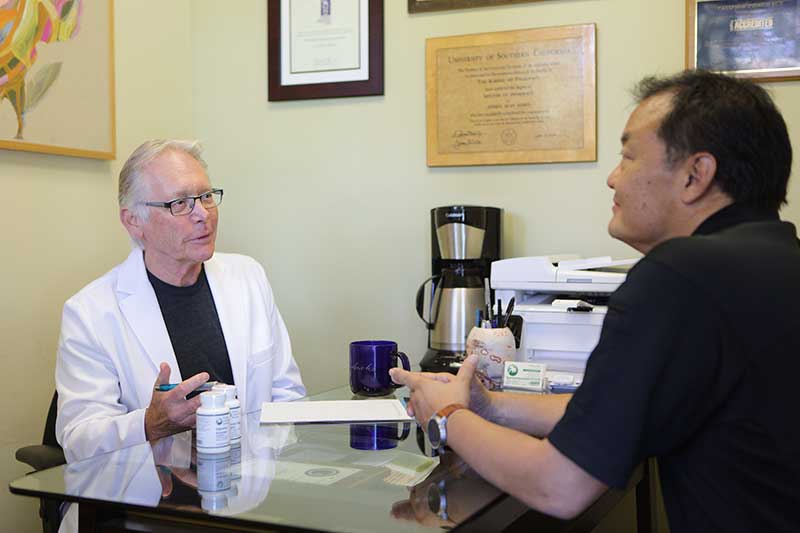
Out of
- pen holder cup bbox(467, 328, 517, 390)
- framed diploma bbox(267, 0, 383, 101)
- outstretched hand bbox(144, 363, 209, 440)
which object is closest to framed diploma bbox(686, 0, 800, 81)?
framed diploma bbox(267, 0, 383, 101)

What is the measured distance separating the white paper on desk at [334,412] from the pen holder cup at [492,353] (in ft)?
0.72

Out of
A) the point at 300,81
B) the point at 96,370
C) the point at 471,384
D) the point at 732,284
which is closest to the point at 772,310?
the point at 732,284

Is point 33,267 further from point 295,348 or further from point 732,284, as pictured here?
point 732,284

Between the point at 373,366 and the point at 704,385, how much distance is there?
1.02 metres

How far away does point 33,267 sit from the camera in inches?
95.8

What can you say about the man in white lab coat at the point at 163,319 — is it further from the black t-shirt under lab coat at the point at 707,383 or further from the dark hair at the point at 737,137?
the dark hair at the point at 737,137

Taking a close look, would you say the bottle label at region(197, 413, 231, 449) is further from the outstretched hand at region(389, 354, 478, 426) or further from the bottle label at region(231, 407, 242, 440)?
the outstretched hand at region(389, 354, 478, 426)

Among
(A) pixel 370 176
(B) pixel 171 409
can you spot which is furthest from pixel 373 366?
(A) pixel 370 176

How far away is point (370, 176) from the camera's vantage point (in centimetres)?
294

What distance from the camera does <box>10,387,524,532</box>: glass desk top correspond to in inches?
42.3

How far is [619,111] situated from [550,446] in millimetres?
1830

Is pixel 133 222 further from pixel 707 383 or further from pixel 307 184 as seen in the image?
pixel 707 383

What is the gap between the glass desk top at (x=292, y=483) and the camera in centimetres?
107

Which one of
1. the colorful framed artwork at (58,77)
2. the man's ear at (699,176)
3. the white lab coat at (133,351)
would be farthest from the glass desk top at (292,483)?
the colorful framed artwork at (58,77)
